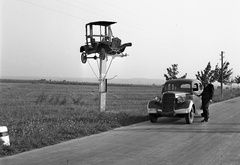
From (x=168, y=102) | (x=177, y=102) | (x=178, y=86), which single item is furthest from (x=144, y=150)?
(x=178, y=86)

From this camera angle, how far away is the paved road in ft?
21.7

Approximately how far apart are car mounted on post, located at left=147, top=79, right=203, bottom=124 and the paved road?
2.21 meters

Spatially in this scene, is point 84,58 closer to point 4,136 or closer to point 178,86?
point 178,86

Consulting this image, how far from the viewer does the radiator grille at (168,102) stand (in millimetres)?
13102

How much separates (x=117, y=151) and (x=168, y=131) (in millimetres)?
3714

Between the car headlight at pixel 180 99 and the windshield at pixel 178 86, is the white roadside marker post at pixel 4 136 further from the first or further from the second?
the windshield at pixel 178 86

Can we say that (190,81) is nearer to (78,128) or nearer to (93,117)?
(93,117)

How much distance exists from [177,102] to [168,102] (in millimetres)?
407

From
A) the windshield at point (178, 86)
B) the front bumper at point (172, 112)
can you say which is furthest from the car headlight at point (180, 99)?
the windshield at point (178, 86)

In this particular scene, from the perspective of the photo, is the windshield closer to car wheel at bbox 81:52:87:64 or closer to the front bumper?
the front bumper

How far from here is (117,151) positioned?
762cm

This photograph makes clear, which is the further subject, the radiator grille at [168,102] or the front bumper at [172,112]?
the radiator grille at [168,102]

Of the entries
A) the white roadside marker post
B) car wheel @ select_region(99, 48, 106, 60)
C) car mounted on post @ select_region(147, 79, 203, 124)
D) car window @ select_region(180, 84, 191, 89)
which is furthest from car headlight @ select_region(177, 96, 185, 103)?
the white roadside marker post

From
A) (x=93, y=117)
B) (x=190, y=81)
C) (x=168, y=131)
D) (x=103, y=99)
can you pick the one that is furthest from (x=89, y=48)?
(x=168, y=131)
